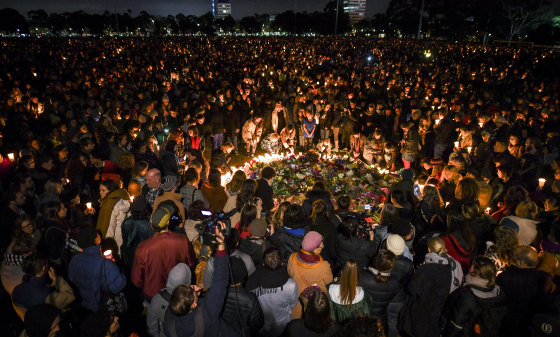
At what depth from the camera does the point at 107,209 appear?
4465 mm

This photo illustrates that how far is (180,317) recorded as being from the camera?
241 cm

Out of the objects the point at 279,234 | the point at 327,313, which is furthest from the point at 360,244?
the point at 327,313

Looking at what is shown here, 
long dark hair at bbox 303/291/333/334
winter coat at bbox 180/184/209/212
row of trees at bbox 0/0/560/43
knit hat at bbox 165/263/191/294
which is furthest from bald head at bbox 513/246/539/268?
row of trees at bbox 0/0/560/43

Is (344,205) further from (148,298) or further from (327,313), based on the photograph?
(148,298)

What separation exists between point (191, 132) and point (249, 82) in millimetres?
9467

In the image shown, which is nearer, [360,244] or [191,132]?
[360,244]

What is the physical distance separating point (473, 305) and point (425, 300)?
0.46 meters

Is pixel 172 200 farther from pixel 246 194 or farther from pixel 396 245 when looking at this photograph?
pixel 396 245

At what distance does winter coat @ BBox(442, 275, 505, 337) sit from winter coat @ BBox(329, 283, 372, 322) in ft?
2.83

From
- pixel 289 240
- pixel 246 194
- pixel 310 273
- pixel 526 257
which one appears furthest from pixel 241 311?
pixel 526 257

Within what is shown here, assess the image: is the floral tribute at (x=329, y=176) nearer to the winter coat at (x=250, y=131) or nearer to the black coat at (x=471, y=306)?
the winter coat at (x=250, y=131)

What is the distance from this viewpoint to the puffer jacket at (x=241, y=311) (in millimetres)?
2795

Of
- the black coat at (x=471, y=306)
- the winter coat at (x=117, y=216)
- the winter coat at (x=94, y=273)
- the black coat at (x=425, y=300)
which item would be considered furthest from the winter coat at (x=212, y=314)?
the winter coat at (x=117, y=216)

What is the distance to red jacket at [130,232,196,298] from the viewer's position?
11.4 feet
